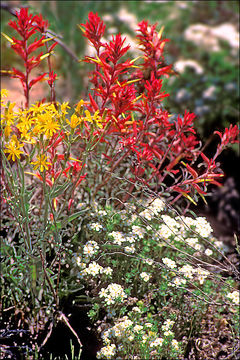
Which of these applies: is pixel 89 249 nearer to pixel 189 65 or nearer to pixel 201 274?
→ pixel 201 274

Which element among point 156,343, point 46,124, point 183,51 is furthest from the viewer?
point 183,51

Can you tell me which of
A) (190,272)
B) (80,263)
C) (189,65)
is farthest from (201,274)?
(189,65)

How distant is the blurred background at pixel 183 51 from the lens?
12.7 feet

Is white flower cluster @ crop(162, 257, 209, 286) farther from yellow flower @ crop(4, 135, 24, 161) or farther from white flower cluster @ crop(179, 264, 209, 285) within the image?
yellow flower @ crop(4, 135, 24, 161)

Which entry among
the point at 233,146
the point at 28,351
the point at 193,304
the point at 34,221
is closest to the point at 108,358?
the point at 28,351

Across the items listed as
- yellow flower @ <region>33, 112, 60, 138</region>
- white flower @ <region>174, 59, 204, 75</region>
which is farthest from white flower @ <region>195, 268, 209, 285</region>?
white flower @ <region>174, 59, 204, 75</region>

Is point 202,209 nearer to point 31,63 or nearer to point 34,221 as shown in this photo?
point 34,221

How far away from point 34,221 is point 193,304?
106 centimetres

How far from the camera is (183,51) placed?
14.7 feet

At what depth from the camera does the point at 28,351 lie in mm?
1997

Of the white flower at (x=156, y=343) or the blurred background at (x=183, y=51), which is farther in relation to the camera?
the blurred background at (x=183, y=51)

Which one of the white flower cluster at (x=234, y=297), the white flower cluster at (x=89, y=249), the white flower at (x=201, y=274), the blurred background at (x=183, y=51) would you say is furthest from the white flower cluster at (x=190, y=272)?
the blurred background at (x=183, y=51)

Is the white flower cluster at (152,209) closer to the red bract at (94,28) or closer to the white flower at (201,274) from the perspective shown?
the white flower at (201,274)

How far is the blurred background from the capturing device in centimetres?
388
